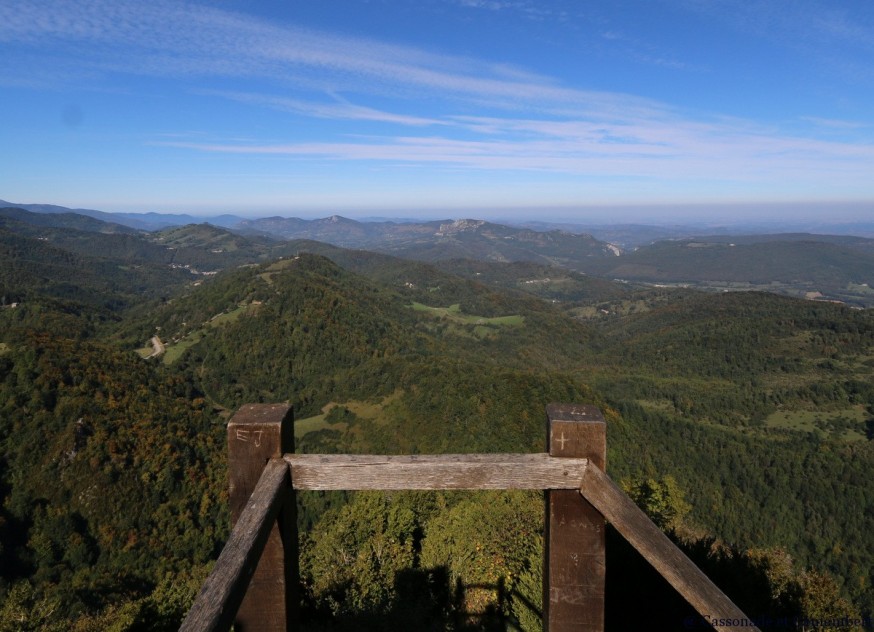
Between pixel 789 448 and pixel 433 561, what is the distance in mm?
77302

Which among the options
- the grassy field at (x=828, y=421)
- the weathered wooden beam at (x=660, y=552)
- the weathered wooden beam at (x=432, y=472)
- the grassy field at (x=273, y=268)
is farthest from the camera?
the grassy field at (x=273, y=268)

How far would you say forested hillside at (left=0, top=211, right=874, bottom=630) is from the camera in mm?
12305

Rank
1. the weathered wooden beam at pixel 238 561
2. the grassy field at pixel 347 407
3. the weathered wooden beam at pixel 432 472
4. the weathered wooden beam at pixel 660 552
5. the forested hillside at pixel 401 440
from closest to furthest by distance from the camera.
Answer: the weathered wooden beam at pixel 238 561, the weathered wooden beam at pixel 660 552, the weathered wooden beam at pixel 432 472, the forested hillside at pixel 401 440, the grassy field at pixel 347 407

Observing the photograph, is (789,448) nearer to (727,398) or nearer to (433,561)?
(727,398)

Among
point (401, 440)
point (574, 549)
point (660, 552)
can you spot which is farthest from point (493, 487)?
point (401, 440)

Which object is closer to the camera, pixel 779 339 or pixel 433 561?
pixel 433 561

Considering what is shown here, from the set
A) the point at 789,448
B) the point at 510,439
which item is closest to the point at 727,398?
the point at 789,448

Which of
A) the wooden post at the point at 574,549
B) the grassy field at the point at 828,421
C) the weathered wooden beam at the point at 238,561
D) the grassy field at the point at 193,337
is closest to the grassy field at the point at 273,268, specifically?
the grassy field at the point at 193,337

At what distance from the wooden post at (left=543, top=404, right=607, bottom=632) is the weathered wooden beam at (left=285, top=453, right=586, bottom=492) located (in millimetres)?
94

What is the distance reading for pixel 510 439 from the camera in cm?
5506

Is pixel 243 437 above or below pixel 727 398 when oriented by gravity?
above

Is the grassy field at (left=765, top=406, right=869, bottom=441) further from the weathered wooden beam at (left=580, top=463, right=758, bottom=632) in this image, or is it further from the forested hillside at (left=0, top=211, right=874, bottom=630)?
the weathered wooden beam at (left=580, top=463, right=758, bottom=632)

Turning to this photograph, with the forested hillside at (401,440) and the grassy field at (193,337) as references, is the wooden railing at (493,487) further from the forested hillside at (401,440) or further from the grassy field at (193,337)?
the grassy field at (193,337)

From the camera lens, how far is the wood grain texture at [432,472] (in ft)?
8.07
